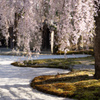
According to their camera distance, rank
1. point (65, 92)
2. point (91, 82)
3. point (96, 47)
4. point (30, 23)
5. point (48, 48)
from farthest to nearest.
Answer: point (48, 48) → point (96, 47) → point (91, 82) → point (65, 92) → point (30, 23)

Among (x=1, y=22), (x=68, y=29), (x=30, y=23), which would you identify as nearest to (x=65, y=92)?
(x=68, y=29)

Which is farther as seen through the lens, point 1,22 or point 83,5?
point 1,22

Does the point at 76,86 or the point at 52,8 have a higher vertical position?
the point at 52,8

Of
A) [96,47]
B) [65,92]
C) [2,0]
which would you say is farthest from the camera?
[96,47]

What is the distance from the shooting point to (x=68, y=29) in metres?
5.03

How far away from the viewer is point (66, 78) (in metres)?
7.38

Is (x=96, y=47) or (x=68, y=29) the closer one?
(x=68, y=29)

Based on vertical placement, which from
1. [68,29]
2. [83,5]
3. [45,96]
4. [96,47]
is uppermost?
[83,5]

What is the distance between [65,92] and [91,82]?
141 cm

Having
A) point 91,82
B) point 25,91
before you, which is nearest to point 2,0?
point 25,91

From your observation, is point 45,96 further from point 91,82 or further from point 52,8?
point 52,8

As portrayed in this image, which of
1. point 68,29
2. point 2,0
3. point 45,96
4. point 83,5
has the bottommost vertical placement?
point 45,96

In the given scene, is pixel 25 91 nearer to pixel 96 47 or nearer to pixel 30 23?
pixel 30 23

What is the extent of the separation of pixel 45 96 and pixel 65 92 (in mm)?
585
